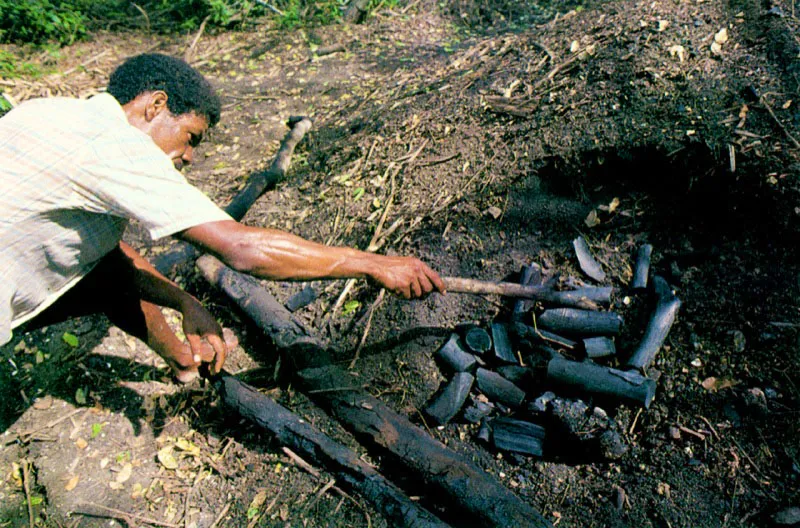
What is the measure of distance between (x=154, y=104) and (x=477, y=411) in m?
2.32

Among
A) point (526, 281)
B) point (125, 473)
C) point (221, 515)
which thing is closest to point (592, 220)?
point (526, 281)

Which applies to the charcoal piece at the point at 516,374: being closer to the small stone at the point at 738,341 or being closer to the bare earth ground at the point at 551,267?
the bare earth ground at the point at 551,267

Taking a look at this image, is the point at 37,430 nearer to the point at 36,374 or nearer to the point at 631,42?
the point at 36,374

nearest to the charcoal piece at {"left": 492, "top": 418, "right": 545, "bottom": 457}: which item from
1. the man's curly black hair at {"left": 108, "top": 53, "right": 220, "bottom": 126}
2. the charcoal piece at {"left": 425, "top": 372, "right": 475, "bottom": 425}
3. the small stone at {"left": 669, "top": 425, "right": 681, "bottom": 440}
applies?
the charcoal piece at {"left": 425, "top": 372, "right": 475, "bottom": 425}

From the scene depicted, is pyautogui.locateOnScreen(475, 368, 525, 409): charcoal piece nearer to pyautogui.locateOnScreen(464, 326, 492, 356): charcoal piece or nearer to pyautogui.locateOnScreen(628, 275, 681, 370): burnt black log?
pyautogui.locateOnScreen(464, 326, 492, 356): charcoal piece

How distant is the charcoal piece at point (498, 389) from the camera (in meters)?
2.78

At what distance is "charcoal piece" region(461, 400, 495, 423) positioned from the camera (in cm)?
277

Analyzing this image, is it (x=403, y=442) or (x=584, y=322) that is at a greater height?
(x=584, y=322)

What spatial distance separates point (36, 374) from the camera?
347 centimetres

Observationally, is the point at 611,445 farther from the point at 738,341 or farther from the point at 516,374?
the point at 738,341

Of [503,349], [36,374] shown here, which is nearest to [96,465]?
[36,374]

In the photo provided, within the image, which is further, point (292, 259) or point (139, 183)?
point (292, 259)

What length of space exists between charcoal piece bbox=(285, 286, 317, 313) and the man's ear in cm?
154

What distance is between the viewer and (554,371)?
8.82 ft
